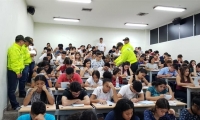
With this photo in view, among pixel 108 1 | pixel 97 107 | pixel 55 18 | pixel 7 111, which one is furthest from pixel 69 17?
pixel 97 107

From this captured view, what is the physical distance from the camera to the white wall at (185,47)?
8.89 meters

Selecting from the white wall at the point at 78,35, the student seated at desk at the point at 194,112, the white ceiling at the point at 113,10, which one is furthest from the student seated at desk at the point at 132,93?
the white wall at the point at 78,35

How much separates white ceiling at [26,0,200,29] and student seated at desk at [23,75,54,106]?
486cm

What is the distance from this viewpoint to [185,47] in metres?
9.62

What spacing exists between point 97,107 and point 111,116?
608mm

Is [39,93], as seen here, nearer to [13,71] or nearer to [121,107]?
[13,71]

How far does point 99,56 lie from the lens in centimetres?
741

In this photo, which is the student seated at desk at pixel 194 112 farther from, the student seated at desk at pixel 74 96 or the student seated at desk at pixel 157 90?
the student seated at desk at pixel 74 96

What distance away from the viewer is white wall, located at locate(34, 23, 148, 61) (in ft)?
39.1

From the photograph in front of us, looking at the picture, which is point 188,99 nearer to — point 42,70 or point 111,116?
point 111,116

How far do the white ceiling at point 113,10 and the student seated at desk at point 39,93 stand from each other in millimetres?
4856

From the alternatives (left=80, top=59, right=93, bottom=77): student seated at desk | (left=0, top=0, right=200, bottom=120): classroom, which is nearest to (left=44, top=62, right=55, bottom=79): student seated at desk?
(left=0, top=0, right=200, bottom=120): classroom

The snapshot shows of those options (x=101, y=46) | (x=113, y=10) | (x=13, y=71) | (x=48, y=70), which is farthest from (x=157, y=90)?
(x=101, y=46)

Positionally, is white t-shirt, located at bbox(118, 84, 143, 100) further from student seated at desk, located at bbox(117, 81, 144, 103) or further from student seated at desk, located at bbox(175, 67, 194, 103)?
student seated at desk, located at bbox(175, 67, 194, 103)
